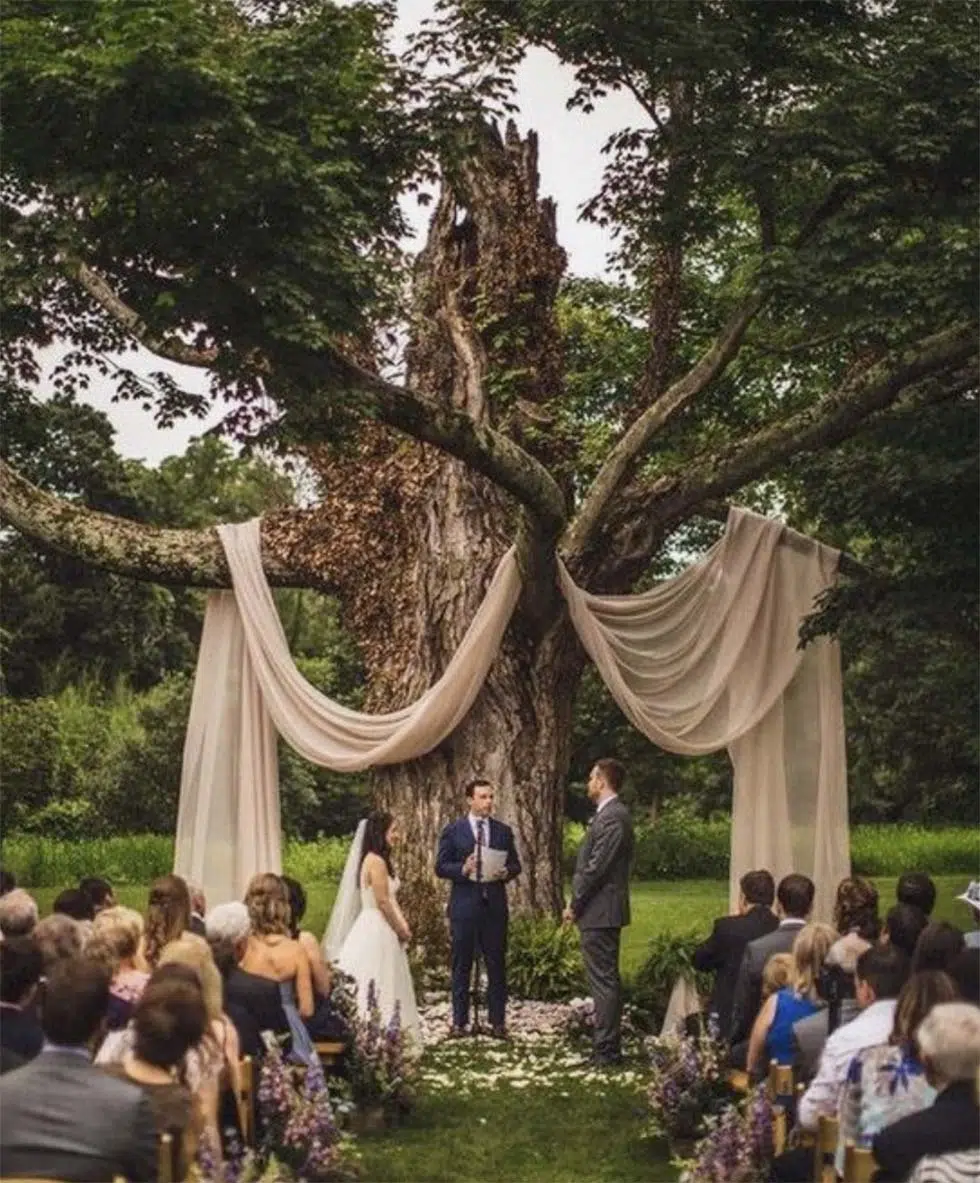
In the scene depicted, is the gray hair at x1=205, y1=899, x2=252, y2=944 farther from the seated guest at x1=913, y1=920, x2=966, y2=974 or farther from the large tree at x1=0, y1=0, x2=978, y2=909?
the large tree at x1=0, y1=0, x2=978, y2=909

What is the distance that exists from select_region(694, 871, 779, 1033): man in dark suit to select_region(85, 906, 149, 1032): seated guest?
10.2ft

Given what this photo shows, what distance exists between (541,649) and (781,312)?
10.8 feet

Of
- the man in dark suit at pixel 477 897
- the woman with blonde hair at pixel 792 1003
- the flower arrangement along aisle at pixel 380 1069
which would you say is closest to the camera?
the woman with blonde hair at pixel 792 1003

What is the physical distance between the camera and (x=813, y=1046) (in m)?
8.47

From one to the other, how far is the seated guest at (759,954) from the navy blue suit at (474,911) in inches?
142

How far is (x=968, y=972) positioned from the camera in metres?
7.52

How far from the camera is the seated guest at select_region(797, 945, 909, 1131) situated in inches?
293

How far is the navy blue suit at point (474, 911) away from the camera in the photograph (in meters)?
13.4

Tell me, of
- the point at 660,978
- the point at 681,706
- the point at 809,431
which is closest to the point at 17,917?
the point at 660,978

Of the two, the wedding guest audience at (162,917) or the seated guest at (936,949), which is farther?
the wedding guest audience at (162,917)

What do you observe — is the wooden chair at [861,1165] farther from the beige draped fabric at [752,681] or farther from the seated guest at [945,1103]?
the beige draped fabric at [752,681]

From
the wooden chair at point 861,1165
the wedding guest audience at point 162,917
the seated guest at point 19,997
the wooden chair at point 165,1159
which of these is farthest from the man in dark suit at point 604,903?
the wooden chair at point 165,1159

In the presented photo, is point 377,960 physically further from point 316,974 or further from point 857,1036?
point 857,1036

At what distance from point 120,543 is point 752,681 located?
4.91 meters
